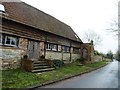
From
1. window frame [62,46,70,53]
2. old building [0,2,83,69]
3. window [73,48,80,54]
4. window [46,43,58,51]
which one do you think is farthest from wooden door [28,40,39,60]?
window [73,48,80,54]

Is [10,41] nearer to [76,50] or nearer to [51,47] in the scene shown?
[51,47]

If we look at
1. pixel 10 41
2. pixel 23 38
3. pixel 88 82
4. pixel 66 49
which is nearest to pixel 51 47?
pixel 66 49

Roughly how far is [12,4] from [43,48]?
18.6ft

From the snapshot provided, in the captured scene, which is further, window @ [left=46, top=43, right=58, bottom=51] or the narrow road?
window @ [left=46, top=43, right=58, bottom=51]

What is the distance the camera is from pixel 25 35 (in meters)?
20.3

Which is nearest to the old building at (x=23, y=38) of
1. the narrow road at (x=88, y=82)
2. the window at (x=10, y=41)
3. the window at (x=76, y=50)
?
the window at (x=10, y=41)

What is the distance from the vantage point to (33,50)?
22.3 metres

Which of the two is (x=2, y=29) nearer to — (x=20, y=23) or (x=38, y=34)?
(x=20, y=23)

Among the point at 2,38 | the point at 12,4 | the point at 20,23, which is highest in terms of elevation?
the point at 12,4

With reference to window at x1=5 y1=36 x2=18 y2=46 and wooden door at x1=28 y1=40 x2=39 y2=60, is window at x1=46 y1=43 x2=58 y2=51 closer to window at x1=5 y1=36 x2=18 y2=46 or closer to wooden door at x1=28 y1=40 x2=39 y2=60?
wooden door at x1=28 y1=40 x2=39 y2=60

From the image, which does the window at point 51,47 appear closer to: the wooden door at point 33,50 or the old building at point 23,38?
the old building at point 23,38

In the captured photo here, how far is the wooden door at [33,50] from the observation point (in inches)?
851

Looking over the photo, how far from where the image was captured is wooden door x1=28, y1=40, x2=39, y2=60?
21627 mm

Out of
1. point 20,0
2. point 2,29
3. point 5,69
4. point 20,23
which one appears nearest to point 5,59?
point 5,69
